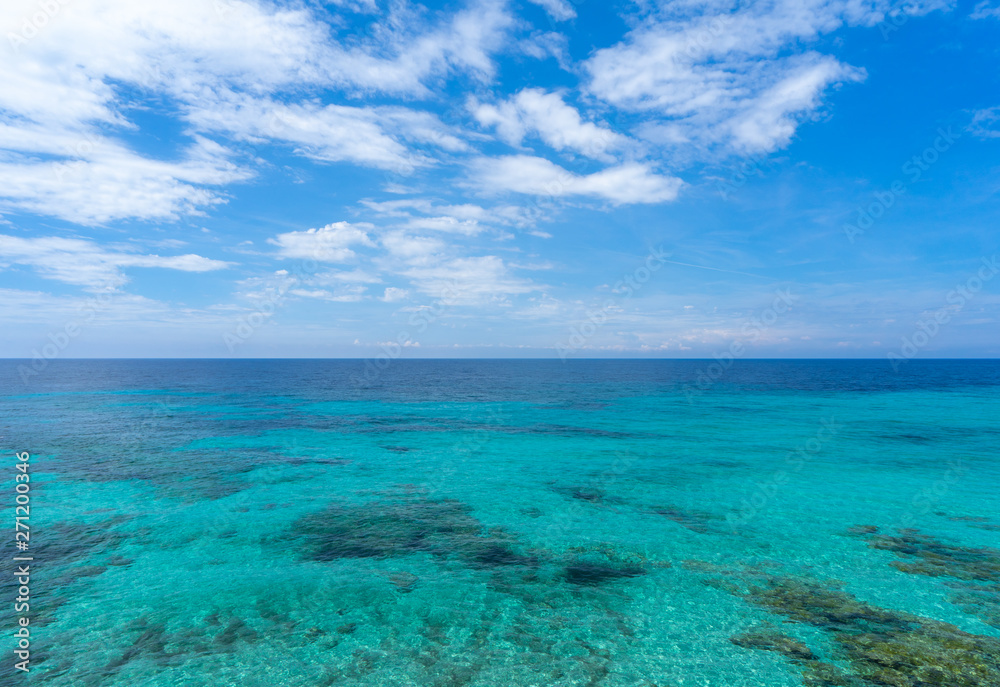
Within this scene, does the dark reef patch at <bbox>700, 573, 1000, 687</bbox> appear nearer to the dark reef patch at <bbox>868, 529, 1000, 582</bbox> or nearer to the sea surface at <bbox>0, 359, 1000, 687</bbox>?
the sea surface at <bbox>0, 359, 1000, 687</bbox>

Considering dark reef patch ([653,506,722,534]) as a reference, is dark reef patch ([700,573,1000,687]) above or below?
above

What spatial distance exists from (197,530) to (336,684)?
546 inches

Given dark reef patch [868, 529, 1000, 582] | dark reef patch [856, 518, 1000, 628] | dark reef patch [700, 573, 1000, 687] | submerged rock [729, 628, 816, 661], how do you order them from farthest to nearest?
dark reef patch [868, 529, 1000, 582] < dark reef patch [856, 518, 1000, 628] < submerged rock [729, 628, 816, 661] < dark reef patch [700, 573, 1000, 687]

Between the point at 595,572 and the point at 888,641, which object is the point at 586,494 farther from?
the point at 888,641

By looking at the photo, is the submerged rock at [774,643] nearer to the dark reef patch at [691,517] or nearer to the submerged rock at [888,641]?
the submerged rock at [888,641]

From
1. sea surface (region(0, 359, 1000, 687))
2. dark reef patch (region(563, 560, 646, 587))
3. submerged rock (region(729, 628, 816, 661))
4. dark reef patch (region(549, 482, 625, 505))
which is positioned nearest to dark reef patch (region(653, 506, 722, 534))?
sea surface (region(0, 359, 1000, 687))

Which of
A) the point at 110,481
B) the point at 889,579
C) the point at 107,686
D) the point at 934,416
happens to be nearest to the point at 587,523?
the point at 889,579

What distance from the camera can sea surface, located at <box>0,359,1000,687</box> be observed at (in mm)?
12312

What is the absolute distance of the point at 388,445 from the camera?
4112 cm

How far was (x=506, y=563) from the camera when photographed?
714 inches

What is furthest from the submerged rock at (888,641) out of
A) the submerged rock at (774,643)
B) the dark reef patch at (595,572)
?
the dark reef patch at (595,572)

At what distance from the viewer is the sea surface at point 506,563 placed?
40.4 ft

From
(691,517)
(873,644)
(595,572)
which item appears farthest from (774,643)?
(691,517)

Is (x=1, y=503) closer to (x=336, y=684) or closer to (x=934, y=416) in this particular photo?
(x=336, y=684)
